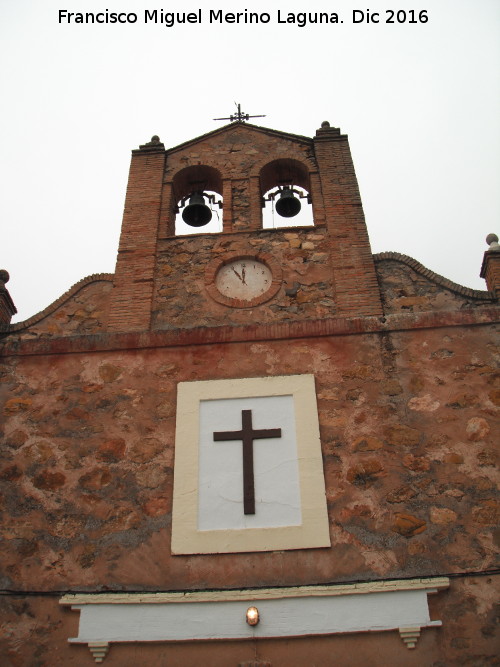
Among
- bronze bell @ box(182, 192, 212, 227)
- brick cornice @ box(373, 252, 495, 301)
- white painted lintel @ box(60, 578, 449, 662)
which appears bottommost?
white painted lintel @ box(60, 578, 449, 662)

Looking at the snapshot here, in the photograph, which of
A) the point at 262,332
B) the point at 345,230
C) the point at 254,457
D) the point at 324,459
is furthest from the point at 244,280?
the point at 324,459

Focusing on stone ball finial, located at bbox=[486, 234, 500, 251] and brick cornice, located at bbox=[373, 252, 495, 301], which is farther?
stone ball finial, located at bbox=[486, 234, 500, 251]

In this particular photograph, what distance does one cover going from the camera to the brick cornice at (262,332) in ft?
25.4

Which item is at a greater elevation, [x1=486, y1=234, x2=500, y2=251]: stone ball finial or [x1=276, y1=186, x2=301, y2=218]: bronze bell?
[x1=276, y1=186, x2=301, y2=218]: bronze bell

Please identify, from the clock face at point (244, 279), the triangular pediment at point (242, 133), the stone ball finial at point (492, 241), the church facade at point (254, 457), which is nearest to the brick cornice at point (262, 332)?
the church facade at point (254, 457)

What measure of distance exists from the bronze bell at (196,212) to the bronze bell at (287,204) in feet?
3.45

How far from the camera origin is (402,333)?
7711 mm

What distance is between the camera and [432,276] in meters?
8.31

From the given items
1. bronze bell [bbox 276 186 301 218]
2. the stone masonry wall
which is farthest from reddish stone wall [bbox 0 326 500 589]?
bronze bell [bbox 276 186 301 218]

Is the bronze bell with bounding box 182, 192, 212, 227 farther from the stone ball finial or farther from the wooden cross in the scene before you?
the stone ball finial

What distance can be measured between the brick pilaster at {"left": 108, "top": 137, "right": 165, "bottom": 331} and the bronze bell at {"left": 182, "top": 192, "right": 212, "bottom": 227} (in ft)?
1.72

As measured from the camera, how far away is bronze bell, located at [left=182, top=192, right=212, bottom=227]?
32.6 ft

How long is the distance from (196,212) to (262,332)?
2.96 meters

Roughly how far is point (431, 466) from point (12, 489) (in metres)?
4.36
